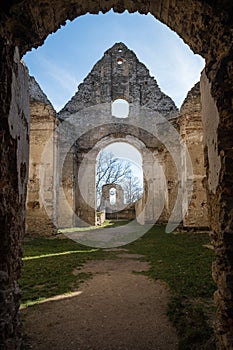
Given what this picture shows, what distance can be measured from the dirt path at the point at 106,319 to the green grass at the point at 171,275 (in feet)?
0.58

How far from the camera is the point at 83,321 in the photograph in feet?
10.1

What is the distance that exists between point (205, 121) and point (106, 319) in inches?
98.8

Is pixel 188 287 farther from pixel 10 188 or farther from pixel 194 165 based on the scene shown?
pixel 194 165

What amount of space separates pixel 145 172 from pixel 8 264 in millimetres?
14446

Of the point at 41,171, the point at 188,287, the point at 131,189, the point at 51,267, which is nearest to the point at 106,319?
the point at 188,287

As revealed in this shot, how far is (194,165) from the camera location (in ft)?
34.4

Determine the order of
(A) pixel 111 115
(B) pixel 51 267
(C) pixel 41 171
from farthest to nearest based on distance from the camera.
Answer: (A) pixel 111 115 → (C) pixel 41 171 → (B) pixel 51 267

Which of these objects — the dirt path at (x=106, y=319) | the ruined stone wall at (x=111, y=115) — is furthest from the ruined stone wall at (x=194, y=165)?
the dirt path at (x=106, y=319)

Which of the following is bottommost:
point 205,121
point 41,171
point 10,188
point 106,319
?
point 106,319

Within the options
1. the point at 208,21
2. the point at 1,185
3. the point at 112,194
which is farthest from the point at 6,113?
the point at 112,194

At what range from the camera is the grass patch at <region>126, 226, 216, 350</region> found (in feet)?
8.51

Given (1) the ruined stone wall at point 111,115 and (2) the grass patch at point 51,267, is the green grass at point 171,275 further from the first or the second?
(1) the ruined stone wall at point 111,115

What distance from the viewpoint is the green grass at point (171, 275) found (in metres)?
2.84

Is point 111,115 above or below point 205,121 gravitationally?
above
